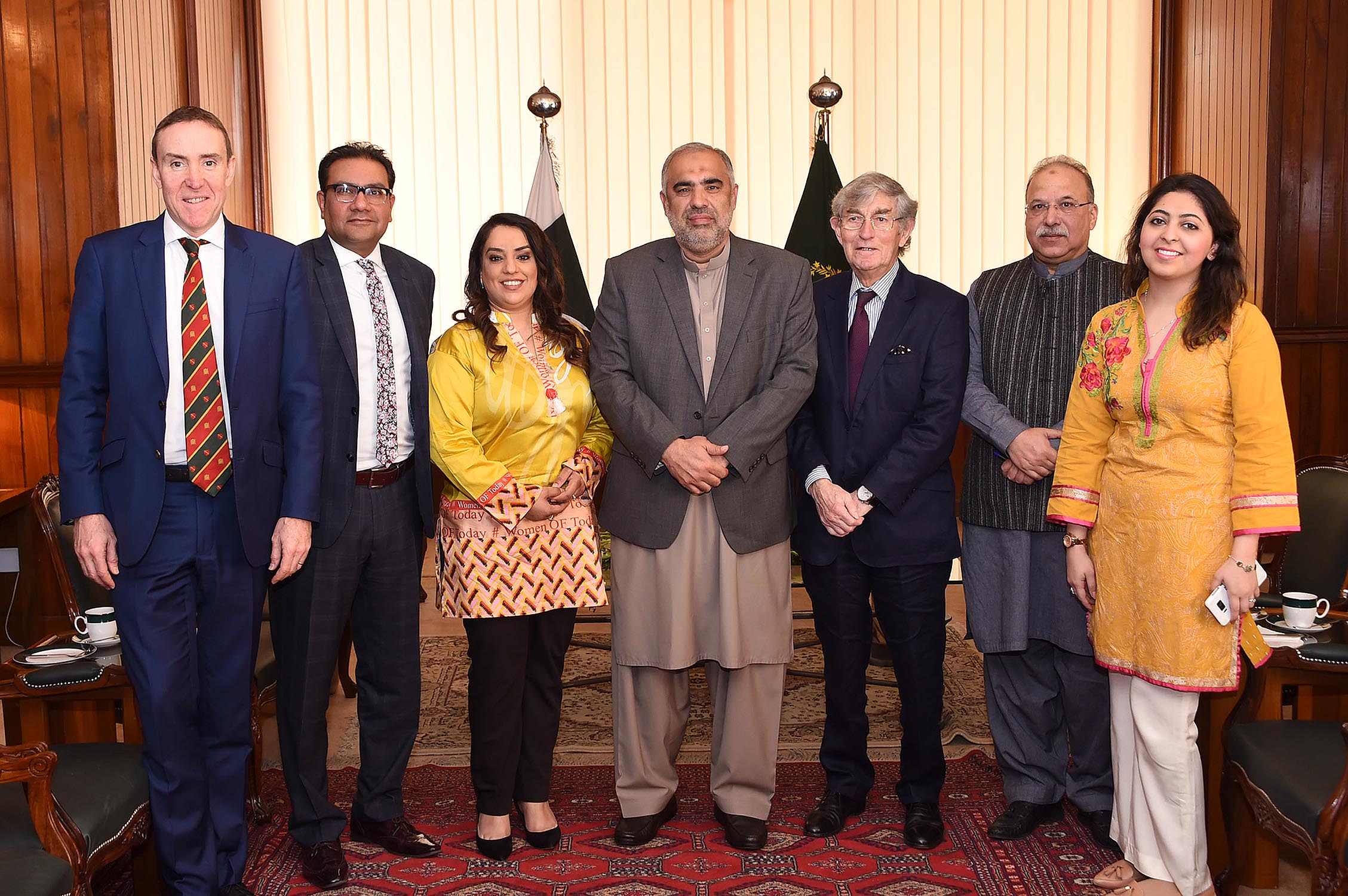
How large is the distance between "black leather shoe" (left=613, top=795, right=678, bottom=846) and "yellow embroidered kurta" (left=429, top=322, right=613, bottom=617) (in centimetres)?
59

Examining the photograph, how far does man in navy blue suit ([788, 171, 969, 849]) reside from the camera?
2803 mm

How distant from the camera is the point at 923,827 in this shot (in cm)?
282

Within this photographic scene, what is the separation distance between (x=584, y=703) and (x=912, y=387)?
197 centimetres

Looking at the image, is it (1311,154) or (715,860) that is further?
(1311,154)

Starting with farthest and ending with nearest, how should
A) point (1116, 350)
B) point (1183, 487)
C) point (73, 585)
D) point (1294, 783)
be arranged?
point (73, 585) < point (1116, 350) < point (1183, 487) < point (1294, 783)

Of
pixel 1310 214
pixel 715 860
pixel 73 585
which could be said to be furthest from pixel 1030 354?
pixel 1310 214

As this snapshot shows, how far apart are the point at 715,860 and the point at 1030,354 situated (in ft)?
5.00

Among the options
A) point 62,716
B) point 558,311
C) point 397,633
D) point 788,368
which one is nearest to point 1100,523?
point 788,368

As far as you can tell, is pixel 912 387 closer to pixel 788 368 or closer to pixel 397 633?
pixel 788 368

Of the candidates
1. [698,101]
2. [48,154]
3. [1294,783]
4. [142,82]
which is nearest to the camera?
[1294,783]

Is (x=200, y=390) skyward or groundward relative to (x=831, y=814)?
skyward

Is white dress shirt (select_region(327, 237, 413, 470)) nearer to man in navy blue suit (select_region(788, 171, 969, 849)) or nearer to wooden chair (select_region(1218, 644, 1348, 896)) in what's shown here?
man in navy blue suit (select_region(788, 171, 969, 849))

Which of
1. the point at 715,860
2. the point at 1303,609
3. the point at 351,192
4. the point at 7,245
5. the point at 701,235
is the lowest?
the point at 715,860

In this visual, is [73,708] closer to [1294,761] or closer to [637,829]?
[637,829]
